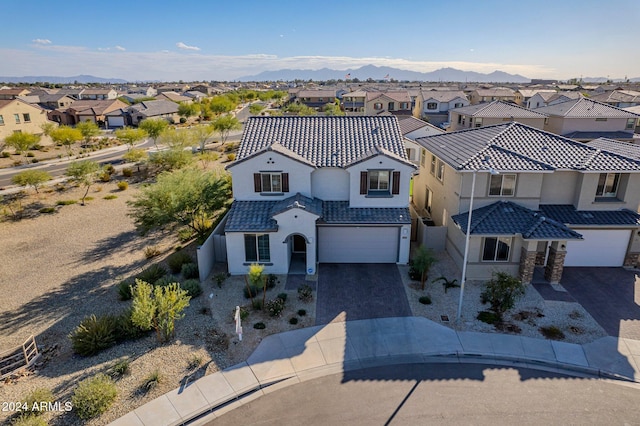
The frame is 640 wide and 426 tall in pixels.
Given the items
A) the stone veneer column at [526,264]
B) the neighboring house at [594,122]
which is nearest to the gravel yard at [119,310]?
the stone veneer column at [526,264]

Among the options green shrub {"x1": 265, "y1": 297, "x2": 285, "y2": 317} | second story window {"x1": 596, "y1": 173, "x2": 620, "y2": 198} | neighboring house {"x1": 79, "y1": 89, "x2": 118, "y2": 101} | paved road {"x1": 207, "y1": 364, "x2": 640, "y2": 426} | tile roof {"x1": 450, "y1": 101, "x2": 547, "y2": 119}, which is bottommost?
paved road {"x1": 207, "y1": 364, "x2": 640, "y2": 426}

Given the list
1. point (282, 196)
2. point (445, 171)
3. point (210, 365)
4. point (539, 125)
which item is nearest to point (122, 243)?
point (282, 196)

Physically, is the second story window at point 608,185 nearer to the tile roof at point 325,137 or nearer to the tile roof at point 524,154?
the tile roof at point 524,154

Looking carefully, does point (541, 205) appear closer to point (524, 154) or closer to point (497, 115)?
point (524, 154)

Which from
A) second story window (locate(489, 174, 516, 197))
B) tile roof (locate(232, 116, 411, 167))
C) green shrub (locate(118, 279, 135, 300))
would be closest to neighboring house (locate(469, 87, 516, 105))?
tile roof (locate(232, 116, 411, 167))

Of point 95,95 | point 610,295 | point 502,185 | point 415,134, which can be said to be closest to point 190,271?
point 502,185

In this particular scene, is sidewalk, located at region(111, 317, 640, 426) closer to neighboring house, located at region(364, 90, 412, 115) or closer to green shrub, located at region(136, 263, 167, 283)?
green shrub, located at region(136, 263, 167, 283)
